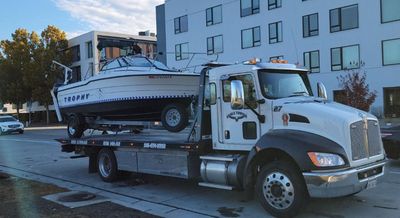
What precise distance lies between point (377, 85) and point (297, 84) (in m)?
26.0

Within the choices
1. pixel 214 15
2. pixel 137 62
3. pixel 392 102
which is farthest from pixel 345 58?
pixel 137 62

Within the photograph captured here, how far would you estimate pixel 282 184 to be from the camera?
6.81 metres

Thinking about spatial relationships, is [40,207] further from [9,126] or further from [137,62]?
[9,126]

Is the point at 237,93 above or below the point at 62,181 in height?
above

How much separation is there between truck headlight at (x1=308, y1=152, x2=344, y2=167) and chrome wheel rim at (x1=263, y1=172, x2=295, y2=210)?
56 cm

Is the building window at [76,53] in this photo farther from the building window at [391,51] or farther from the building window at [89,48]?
the building window at [391,51]

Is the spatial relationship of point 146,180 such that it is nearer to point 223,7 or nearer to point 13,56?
point 223,7

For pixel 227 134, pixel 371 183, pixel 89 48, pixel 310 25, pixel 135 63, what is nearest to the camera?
pixel 371 183

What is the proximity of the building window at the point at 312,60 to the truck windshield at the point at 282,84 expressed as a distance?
27828 mm

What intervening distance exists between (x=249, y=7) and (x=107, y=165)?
1214 inches

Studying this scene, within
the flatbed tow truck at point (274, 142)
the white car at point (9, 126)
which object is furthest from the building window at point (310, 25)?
the flatbed tow truck at point (274, 142)

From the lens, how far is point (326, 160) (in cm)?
642

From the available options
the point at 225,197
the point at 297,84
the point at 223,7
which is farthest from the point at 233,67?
the point at 223,7

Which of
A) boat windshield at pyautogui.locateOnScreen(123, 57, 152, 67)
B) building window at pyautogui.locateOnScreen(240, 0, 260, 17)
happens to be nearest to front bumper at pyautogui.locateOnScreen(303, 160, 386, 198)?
boat windshield at pyautogui.locateOnScreen(123, 57, 152, 67)
